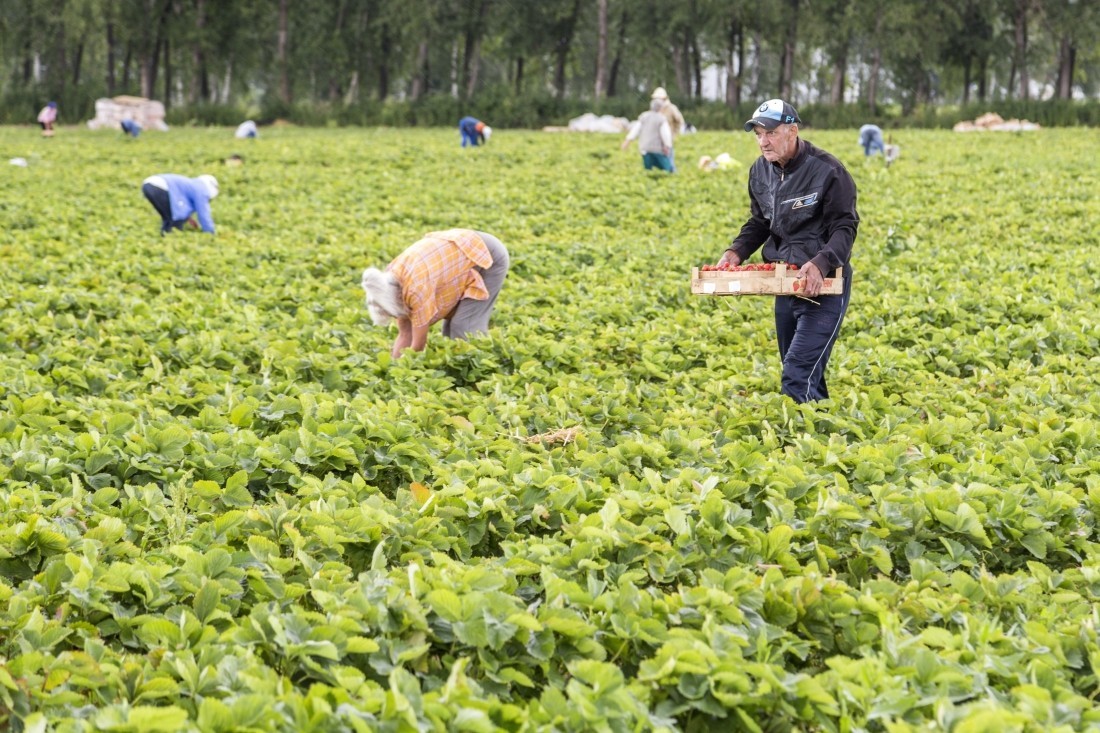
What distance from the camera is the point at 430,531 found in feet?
14.9

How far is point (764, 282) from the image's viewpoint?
621 centimetres

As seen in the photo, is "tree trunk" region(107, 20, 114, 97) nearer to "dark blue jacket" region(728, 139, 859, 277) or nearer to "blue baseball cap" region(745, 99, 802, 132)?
"dark blue jacket" region(728, 139, 859, 277)

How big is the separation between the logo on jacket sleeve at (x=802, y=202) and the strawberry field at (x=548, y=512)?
118 centimetres

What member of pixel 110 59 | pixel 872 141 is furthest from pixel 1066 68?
pixel 110 59

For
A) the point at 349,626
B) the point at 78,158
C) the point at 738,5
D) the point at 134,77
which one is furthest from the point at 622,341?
the point at 134,77

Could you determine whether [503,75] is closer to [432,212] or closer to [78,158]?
[78,158]

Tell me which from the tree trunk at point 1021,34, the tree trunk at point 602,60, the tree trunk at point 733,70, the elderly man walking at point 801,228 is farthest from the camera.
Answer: the tree trunk at point 733,70

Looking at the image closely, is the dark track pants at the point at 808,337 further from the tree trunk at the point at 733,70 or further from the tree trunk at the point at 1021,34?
the tree trunk at the point at 1021,34

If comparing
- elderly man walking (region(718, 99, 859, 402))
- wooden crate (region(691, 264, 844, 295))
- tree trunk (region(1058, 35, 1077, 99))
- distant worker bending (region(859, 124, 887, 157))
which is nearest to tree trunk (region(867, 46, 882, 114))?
tree trunk (region(1058, 35, 1077, 99))

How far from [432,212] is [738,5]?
3729cm

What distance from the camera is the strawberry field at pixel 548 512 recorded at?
3282mm

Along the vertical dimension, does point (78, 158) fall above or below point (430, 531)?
above

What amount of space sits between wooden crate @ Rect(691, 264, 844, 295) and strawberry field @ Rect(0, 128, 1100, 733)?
0.75 meters

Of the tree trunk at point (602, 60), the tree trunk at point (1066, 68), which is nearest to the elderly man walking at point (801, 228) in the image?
the tree trunk at point (602, 60)
